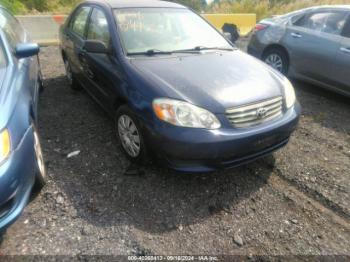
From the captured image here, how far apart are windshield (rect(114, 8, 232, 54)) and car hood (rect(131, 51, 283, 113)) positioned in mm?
243

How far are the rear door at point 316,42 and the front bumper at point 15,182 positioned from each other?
15.2ft

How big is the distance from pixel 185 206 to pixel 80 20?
332 cm

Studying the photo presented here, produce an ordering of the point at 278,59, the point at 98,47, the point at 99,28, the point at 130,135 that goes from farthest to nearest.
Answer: the point at 278,59
the point at 99,28
the point at 98,47
the point at 130,135

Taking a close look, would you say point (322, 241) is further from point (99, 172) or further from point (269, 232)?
point (99, 172)

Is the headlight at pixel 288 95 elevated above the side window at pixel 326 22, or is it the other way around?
the side window at pixel 326 22

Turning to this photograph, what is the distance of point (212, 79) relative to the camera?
2.75 m

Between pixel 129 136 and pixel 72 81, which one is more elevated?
pixel 129 136

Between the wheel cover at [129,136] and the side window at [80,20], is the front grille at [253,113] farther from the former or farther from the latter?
the side window at [80,20]

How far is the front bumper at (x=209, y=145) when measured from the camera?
235 centimetres

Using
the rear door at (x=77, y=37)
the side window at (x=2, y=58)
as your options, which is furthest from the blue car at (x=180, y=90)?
the side window at (x=2, y=58)

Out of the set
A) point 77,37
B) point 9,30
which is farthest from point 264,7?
point 9,30

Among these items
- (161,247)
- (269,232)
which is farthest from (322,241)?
(161,247)

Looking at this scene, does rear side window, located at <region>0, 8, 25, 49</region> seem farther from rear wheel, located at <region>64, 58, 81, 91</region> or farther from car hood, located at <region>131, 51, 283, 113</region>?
car hood, located at <region>131, 51, 283, 113</region>

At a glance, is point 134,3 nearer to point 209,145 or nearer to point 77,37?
point 77,37
